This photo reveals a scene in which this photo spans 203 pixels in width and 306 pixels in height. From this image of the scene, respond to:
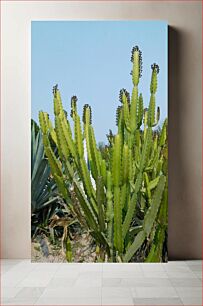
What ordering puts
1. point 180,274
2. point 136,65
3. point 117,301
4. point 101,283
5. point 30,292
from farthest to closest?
point 136,65, point 180,274, point 101,283, point 30,292, point 117,301

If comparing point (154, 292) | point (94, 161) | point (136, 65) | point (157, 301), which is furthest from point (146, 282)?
point (136, 65)

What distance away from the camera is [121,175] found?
5.82 m

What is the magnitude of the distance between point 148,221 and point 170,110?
1114 mm

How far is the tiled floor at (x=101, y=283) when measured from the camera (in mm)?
4266

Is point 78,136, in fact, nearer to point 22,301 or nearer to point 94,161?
point 94,161

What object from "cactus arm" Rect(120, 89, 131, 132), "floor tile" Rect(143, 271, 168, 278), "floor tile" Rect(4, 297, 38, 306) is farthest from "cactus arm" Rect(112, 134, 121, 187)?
"floor tile" Rect(4, 297, 38, 306)

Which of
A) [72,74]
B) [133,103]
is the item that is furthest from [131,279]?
[72,74]

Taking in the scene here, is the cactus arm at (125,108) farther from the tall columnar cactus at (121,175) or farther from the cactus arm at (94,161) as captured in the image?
the cactus arm at (94,161)

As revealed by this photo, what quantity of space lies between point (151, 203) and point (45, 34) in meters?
1.93

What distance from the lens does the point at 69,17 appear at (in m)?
6.06

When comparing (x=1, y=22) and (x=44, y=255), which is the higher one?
(x=1, y=22)

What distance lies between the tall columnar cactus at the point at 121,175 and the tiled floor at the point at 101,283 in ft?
0.96

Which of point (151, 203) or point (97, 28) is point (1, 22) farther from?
point (151, 203)

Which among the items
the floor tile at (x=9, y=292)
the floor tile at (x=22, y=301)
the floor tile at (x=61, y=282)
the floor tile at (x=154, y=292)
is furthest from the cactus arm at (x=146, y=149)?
the floor tile at (x=22, y=301)
